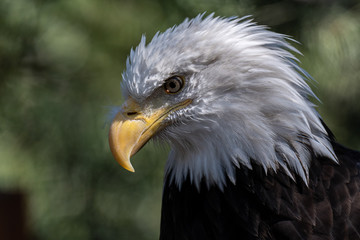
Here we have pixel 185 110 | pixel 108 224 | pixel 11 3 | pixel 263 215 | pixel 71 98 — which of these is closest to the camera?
pixel 263 215

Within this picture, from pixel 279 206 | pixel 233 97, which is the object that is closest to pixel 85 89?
pixel 233 97

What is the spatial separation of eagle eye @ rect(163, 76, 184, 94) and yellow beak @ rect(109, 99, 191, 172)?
0.20ft

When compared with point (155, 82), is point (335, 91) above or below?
below

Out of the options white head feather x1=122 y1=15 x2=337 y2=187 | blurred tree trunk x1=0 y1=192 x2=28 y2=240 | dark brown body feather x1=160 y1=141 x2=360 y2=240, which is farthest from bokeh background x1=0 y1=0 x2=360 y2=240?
dark brown body feather x1=160 y1=141 x2=360 y2=240

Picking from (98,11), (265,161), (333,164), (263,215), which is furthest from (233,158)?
(98,11)

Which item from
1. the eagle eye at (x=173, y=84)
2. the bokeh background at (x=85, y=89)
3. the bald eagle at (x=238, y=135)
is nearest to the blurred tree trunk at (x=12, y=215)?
the bokeh background at (x=85, y=89)

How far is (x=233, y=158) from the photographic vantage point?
5.67 ft

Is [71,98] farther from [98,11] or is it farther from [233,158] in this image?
[233,158]

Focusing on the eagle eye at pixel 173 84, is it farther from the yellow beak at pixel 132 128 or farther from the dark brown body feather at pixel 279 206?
the dark brown body feather at pixel 279 206

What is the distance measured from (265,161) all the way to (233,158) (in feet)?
0.37

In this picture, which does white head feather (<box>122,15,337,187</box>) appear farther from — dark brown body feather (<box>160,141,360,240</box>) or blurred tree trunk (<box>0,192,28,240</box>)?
blurred tree trunk (<box>0,192,28,240</box>)

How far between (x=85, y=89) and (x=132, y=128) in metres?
2.81

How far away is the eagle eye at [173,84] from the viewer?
1767 millimetres

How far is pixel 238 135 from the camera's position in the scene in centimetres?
173
